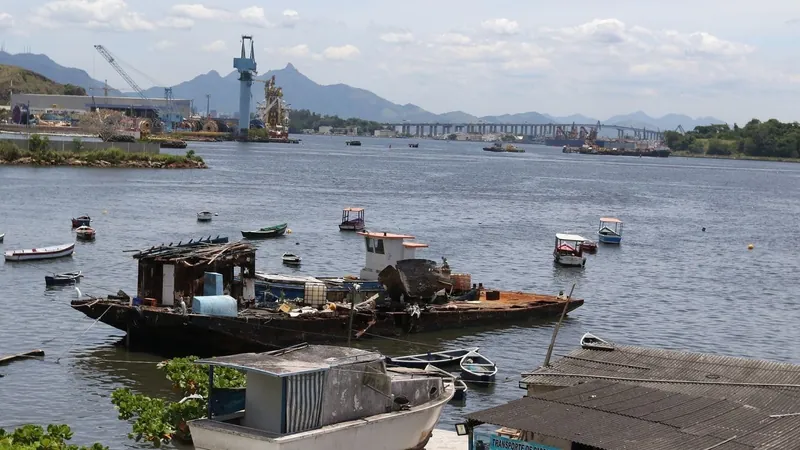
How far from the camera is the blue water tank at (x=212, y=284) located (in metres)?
33.8

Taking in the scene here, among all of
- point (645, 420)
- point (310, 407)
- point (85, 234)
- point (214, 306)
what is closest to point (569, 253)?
point (85, 234)

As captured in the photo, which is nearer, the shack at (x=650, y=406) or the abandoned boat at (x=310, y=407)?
the shack at (x=650, y=406)

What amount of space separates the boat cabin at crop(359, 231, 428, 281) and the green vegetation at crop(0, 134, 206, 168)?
94652 millimetres

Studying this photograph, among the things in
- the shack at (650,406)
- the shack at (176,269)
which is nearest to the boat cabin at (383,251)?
the shack at (176,269)

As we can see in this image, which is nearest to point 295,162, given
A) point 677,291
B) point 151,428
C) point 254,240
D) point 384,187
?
point 384,187

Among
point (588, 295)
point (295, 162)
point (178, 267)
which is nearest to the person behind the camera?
point (178, 267)

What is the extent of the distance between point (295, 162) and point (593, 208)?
88.3m

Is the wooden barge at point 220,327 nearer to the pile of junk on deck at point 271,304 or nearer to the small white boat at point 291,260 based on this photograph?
the pile of junk on deck at point 271,304

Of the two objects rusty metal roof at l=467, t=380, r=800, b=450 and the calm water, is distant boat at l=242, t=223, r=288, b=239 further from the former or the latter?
rusty metal roof at l=467, t=380, r=800, b=450

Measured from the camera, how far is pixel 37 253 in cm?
5362

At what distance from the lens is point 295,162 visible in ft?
615

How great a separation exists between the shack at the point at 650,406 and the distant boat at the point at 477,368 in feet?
27.6

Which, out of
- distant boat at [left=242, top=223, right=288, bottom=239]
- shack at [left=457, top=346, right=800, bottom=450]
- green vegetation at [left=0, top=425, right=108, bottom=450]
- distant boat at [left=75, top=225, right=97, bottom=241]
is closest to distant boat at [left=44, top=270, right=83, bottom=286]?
distant boat at [left=75, top=225, right=97, bottom=241]

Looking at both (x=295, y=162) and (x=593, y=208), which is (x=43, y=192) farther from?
(x=295, y=162)
